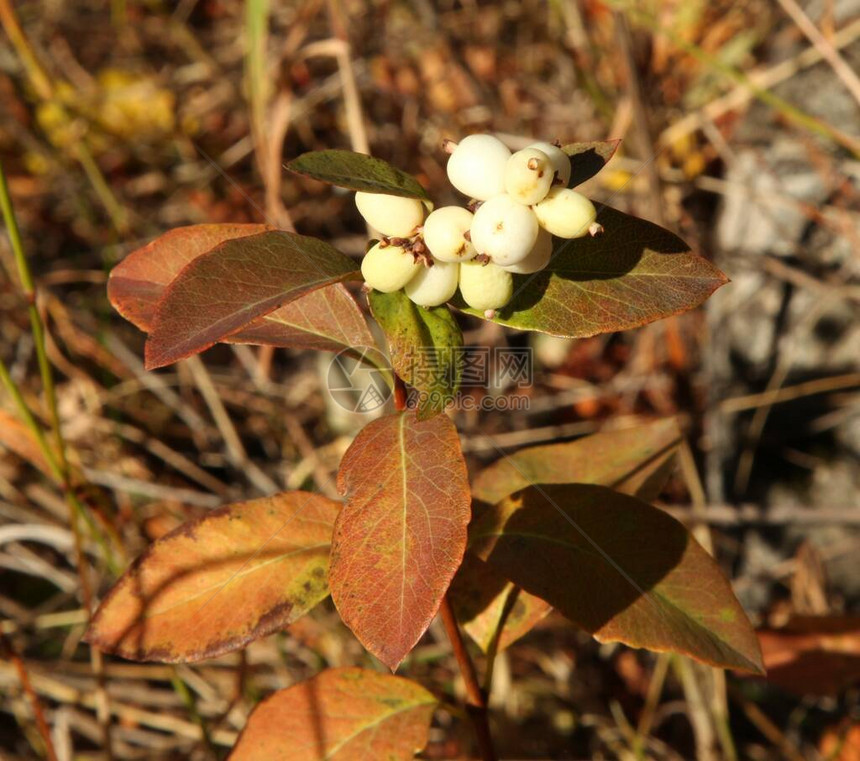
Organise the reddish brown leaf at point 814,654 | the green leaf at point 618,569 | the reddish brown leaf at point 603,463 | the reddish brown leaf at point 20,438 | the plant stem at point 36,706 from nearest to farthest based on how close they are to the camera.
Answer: the green leaf at point 618,569 < the reddish brown leaf at point 603,463 < the plant stem at point 36,706 < the reddish brown leaf at point 814,654 < the reddish brown leaf at point 20,438

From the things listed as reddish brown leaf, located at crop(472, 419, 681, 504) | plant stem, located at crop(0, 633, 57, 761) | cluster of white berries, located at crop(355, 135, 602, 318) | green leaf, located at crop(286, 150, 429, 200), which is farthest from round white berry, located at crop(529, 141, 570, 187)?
plant stem, located at crop(0, 633, 57, 761)

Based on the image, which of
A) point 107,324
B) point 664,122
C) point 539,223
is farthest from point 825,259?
point 107,324

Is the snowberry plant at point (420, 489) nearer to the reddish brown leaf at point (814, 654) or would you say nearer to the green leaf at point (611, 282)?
the green leaf at point (611, 282)

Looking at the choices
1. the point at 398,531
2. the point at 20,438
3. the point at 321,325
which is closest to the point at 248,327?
the point at 321,325

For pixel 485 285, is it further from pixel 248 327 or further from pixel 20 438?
pixel 20 438

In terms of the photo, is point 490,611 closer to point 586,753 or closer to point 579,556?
point 579,556

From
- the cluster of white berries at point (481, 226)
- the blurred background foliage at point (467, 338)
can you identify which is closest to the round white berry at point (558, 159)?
the cluster of white berries at point (481, 226)

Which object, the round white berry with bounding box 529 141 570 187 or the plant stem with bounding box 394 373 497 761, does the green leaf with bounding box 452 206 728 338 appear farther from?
the plant stem with bounding box 394 373 497 761
